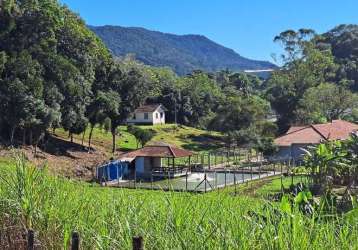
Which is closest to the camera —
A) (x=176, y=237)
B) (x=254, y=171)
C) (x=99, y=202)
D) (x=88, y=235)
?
(x=176, y=237)

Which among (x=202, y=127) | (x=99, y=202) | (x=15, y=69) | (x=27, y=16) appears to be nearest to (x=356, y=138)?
(x=99, y=202)

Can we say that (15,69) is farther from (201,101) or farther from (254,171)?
(201,101)

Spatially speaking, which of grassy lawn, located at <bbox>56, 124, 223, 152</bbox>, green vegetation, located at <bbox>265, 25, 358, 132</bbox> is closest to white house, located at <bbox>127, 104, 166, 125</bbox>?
grassy lawn, located at <bbox>56, 124, 223, 152</bbox>

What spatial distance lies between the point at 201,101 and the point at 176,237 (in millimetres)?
62803

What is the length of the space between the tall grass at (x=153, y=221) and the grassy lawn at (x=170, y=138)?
125 ft

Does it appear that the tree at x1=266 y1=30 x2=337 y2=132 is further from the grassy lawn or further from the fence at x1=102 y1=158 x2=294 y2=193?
the fence at x1=102 y1=158 x2=294 y2=193

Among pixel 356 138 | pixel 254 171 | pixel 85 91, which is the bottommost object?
pixel 254 171

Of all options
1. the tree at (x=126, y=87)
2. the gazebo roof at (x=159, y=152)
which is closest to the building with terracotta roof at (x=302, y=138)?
the gazebo roof at (x=159, y=152)

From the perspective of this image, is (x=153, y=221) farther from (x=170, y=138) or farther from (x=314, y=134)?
(x=170, y=138)

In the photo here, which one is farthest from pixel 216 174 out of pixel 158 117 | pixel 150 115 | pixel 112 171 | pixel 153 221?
pixel 158 117

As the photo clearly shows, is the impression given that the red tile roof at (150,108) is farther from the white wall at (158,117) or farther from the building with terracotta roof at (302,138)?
the building with terracotta roof at (302,138)

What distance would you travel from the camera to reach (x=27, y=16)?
116 ft

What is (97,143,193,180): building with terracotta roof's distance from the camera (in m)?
33.9

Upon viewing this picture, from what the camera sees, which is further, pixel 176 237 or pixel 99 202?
pixel 99 202
